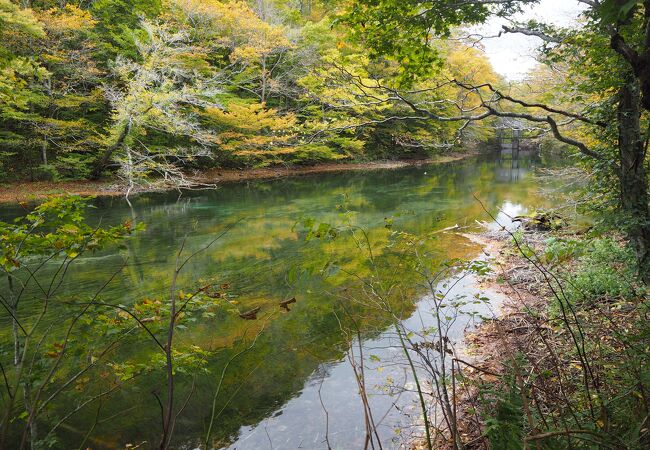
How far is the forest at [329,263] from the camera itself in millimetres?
2172

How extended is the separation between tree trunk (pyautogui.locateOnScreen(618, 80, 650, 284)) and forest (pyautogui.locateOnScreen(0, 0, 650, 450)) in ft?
0.07

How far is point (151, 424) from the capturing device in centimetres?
364

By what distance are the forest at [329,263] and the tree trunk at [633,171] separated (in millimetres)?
20

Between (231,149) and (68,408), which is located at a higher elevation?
(231,149)

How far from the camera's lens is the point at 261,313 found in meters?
5.80

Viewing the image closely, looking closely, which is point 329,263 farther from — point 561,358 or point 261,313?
point 261,313

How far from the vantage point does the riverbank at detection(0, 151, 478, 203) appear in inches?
590

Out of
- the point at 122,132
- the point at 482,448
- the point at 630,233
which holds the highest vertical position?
the point at 122,132

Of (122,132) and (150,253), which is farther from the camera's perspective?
(122,132)

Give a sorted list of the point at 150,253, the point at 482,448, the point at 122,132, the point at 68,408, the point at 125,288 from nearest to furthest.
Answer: the point at 482,448
the point at 68,408
the point at 125,288
the point at 150,253
the point at 122,132

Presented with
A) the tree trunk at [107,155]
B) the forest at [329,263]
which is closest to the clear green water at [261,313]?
the forest at [329,263]

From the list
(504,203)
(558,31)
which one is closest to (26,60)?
(558,31)

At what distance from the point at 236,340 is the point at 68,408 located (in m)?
1.84

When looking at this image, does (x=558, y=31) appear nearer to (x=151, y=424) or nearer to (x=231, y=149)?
(x=151, y=424)
